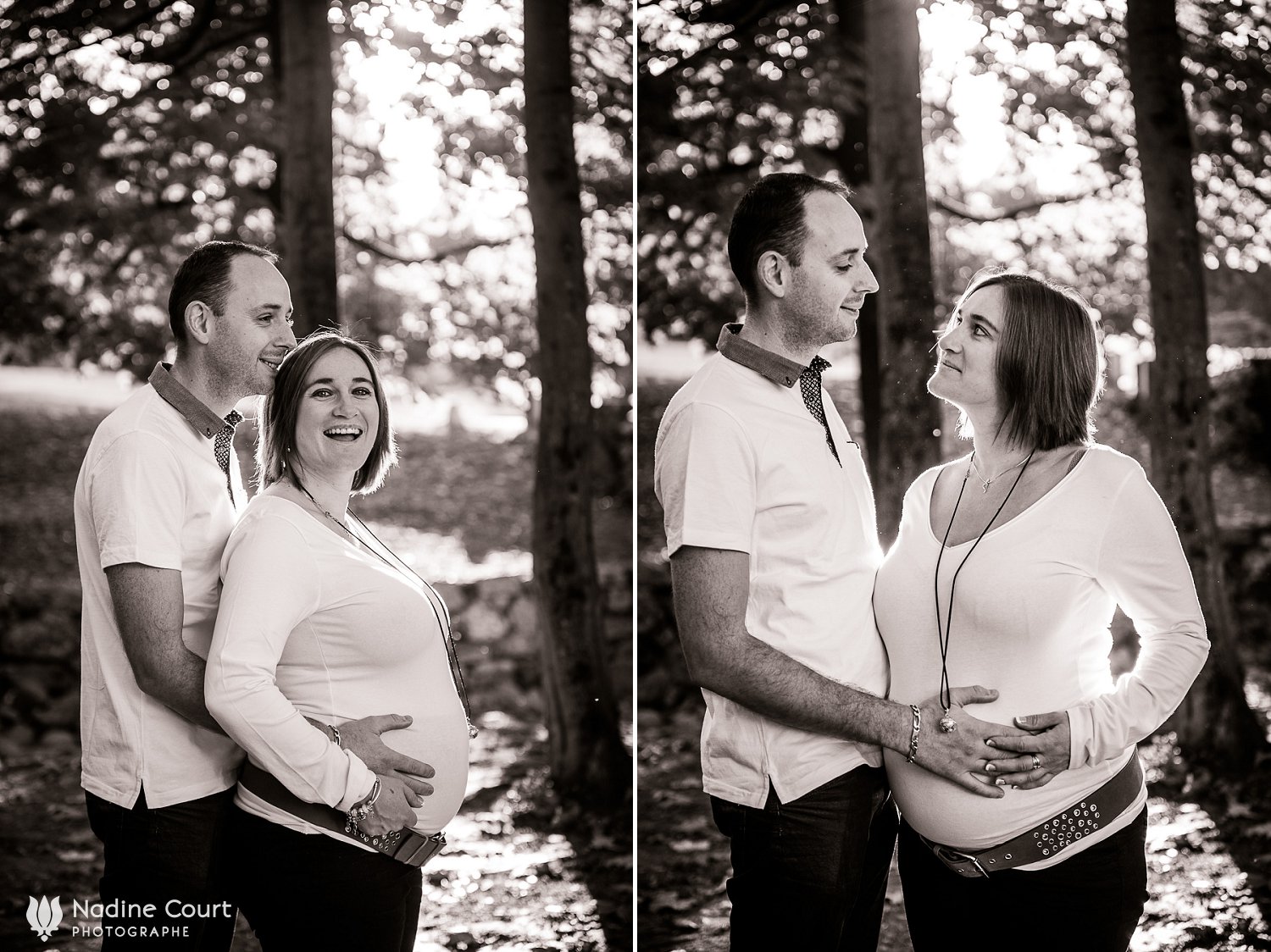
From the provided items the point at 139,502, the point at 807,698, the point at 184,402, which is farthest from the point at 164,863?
the point at 807,698

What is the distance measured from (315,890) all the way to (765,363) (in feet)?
3.76

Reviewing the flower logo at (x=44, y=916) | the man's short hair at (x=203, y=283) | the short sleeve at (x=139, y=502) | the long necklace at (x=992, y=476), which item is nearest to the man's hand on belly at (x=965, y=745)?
the long necklace at (x=992, y=476)

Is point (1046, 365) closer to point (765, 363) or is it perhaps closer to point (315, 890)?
point (765, 363)

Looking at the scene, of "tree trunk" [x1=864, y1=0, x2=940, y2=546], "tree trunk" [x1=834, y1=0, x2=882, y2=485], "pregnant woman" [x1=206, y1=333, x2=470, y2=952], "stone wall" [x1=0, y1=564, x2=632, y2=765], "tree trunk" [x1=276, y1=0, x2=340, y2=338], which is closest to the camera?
"pregnant woman" [x1=206, y1=333, x2=470, y2=952]

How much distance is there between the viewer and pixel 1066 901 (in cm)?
179

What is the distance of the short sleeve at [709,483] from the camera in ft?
5.98

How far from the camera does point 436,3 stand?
9.29ft

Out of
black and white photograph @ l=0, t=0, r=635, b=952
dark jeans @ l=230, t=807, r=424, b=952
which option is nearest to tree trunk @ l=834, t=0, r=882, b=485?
black and white photograph @ l=0, t=0, r=635, b=952

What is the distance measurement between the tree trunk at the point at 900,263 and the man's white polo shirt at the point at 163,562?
56.4 inches

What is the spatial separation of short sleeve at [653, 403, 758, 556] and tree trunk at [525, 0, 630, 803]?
1082 millimetres

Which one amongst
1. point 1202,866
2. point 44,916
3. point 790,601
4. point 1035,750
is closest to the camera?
point 1035,750

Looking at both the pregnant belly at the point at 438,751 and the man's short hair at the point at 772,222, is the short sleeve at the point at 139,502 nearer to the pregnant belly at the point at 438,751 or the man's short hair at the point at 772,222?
the pregnant belly at the point at 438,751

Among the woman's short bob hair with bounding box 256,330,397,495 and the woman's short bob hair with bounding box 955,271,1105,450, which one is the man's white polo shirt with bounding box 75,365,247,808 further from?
the woman's short bob hair with bounding box 955,271,1105,450

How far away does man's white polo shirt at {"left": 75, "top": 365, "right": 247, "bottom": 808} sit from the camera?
187 cm
